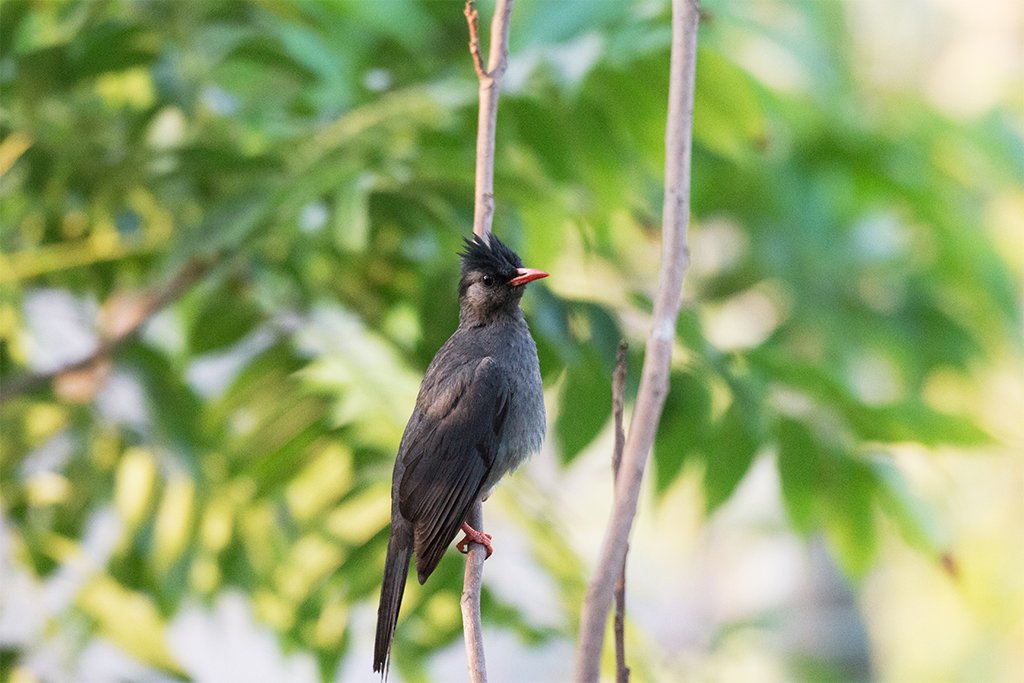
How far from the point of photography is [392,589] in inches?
38.2

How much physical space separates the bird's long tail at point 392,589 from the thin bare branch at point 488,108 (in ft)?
1.05

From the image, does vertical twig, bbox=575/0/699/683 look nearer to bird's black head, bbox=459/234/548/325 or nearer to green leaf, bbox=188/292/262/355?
bird's black head, bbox=459/234/548/325

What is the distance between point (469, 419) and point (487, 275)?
0.16 m

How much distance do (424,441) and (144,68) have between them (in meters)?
1.64

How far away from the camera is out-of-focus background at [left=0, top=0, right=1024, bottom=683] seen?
6.77ft

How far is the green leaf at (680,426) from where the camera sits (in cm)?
205

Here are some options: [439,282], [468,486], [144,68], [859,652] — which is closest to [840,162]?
[439,282]

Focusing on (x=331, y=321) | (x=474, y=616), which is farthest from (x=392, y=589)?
(x=331, y=321)

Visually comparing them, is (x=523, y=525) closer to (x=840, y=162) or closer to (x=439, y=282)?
(x=439, y=282)

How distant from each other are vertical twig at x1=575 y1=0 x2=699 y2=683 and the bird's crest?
0.26 meters

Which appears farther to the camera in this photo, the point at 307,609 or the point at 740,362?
the point at 307,609

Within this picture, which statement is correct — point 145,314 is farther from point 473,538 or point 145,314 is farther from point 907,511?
point 907,511

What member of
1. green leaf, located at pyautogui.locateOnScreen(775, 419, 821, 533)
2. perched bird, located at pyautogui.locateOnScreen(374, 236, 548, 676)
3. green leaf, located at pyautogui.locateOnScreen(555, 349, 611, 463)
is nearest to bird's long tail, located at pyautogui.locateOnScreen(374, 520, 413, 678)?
perched bird, located at pyautogui.locateOnScreen(374, 236, 548, 676)

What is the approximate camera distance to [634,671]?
78.7 inches
